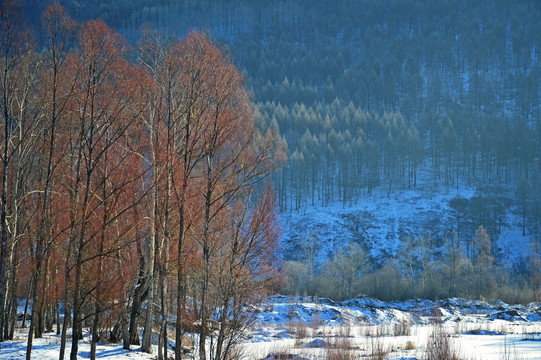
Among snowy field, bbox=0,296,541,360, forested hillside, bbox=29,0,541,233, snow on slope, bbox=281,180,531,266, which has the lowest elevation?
snowy field, bbox=0,296,541,360

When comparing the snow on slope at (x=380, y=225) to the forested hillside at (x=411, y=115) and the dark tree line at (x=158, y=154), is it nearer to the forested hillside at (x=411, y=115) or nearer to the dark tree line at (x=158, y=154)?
the forested hillside at (x=411, y=115)

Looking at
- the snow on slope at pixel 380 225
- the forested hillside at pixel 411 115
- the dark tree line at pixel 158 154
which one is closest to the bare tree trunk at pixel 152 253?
the dark tree line at pixel 158 154

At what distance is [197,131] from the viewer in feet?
44.5

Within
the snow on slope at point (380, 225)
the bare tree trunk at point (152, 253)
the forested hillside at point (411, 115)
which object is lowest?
the bare tree trunk at point (152, 253)

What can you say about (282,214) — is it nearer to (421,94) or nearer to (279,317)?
(279,317)

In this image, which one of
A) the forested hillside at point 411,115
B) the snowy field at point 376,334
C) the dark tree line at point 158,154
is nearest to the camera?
the dark tree line at point 158,154

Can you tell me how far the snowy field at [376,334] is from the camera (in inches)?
617

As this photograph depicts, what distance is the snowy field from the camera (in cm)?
1566

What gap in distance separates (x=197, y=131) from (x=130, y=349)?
9.29 meters

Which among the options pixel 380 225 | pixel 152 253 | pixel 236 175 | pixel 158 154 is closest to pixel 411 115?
pixel 380 225

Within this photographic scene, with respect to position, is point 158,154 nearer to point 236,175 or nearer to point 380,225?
point 236,175

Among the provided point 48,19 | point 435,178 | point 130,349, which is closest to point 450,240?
point 435,178

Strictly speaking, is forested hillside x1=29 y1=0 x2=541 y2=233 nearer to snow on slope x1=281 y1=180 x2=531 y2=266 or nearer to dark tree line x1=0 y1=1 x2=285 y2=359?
snow on slope x1=281 y1=180 x2=531 y2=266

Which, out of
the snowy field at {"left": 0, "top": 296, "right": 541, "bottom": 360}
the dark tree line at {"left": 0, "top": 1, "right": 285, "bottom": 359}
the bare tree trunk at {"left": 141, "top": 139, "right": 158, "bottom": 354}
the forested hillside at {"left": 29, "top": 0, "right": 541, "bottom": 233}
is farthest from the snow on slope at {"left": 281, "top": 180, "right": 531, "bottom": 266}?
the dark tree line at {"left": 0, "top": 1, "right": 285, "bottom": 359}
